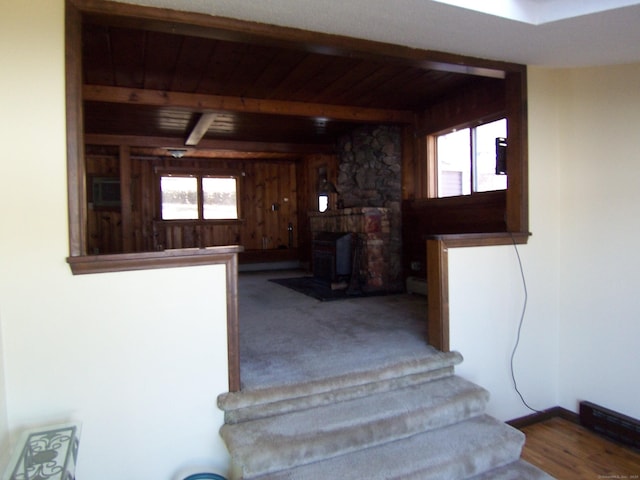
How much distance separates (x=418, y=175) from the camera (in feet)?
16.9

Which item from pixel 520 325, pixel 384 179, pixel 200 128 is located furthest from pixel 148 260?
pixel 384 179

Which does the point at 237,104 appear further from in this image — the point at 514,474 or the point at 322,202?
the point at 514,474

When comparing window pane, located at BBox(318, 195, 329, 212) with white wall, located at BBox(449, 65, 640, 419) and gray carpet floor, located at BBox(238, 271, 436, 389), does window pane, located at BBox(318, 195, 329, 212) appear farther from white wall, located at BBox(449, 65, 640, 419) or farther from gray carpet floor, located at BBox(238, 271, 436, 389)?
white wall, located at BBox(449, 65, 640, 419)

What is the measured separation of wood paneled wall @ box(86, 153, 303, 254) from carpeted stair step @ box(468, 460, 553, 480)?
7067mm

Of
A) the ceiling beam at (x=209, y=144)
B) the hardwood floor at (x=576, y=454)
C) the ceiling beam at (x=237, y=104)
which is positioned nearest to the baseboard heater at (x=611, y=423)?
the hardwood floor at (x=576, y=454)

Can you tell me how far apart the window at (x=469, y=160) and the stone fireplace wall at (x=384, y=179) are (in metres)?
0.64

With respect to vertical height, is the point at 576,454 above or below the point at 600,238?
below

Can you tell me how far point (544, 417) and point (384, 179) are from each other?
10.9ft

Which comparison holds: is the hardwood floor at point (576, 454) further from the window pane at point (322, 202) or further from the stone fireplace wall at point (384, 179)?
the window pane at point (322, 202)

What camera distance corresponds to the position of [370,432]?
7.23 ft

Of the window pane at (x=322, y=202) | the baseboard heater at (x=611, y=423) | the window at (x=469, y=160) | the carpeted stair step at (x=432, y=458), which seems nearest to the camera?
the carpeted stair step at (x=432, y=458)

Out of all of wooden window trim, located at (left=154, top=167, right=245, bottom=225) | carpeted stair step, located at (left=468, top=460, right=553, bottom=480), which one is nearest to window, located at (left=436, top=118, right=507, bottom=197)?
carpeted stair step, located at (left=468, top=460, right=553, bottom=480)

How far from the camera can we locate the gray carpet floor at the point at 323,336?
2.60 m

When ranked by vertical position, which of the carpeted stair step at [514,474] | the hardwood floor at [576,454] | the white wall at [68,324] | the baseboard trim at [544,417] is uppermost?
the white wall at [68,324]
